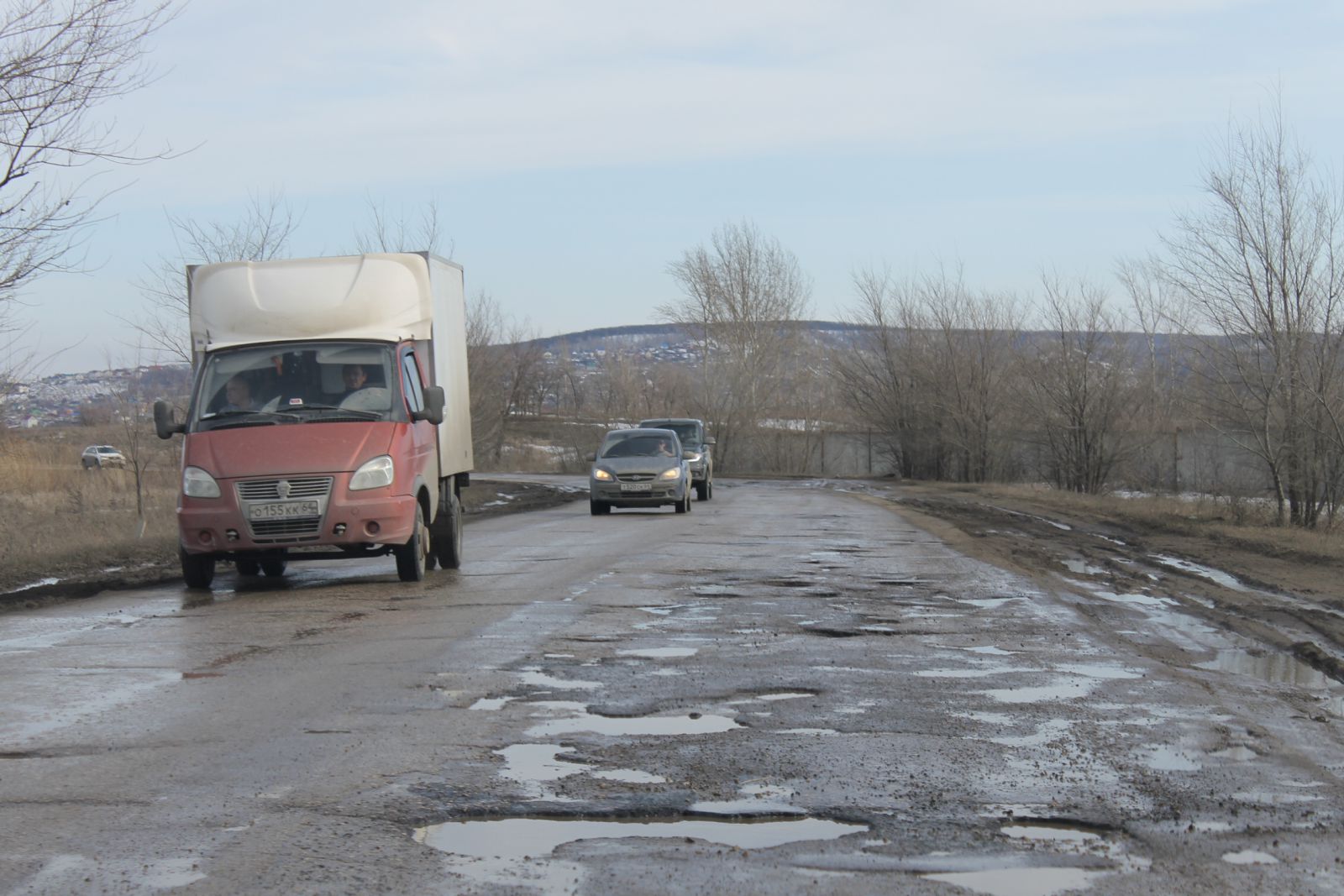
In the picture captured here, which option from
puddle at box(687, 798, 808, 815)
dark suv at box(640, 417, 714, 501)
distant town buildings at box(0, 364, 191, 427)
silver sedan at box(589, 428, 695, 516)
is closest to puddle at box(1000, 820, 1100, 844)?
puddle at box(687, 798, 808, 815)

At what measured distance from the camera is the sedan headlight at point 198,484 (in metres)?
11.4

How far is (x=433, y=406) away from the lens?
12.3m

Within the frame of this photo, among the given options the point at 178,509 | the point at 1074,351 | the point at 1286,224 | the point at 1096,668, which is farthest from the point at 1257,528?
the point at 1074,351

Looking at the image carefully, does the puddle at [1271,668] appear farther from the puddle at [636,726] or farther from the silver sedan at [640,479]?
the silver sedan at [640,479]

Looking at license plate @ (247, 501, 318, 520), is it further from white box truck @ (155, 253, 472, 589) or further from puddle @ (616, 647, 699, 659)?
puddle @ (616, 647, 699, 659)

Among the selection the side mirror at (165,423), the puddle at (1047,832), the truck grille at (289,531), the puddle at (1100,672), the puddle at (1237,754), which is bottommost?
the puddle at (1100,672)

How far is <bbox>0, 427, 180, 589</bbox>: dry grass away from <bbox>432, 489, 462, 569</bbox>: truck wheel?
4.00 meters

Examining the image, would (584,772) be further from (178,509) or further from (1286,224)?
(1286,224)

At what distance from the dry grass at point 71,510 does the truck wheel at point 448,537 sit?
4003 mm

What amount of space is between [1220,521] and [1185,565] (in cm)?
894

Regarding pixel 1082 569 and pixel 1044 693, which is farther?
pixel 1082 569

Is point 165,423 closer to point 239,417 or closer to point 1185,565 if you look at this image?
point 239,417

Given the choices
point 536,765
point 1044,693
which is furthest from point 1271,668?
point 536,765

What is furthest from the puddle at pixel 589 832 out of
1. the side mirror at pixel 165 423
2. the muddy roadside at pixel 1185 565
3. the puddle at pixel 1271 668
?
the side mirror at pixel 165 423
